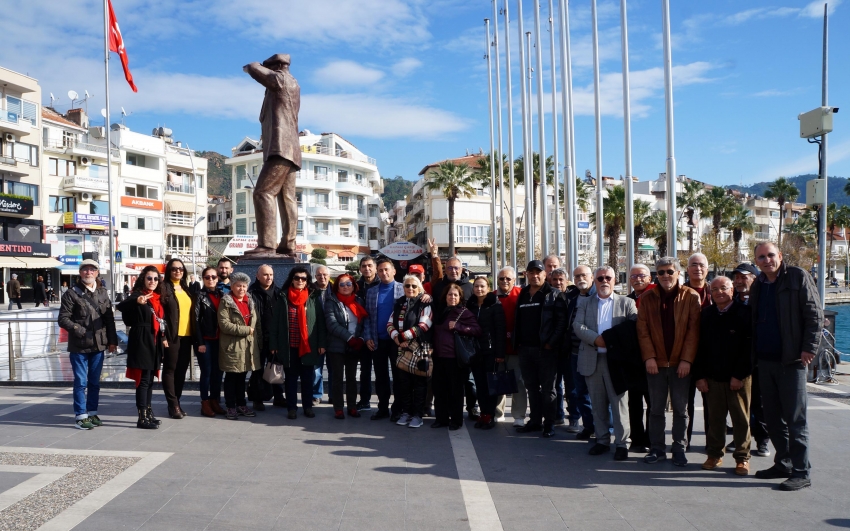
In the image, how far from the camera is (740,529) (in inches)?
173

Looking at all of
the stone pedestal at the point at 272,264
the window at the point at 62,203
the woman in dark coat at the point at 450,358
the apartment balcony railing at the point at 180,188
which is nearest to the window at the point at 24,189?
the window at the point at 62,203

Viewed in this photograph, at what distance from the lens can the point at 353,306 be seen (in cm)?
797

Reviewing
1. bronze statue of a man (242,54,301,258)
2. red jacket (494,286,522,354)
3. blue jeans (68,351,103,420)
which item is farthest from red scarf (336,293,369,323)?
bronze statue of a man (242,54,301,258)

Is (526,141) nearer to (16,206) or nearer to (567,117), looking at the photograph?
(567,117)

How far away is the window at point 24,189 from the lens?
43969 mm

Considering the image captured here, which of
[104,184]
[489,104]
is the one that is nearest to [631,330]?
[489,104]

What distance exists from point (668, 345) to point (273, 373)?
14.8 feet

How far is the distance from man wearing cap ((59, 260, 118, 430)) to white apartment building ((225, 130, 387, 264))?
176 ft

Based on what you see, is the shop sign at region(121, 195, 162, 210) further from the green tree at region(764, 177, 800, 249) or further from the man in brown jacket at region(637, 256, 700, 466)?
the green tree at region(764, 177, 800, 249)

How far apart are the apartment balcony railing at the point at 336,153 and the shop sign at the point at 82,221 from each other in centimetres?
2112

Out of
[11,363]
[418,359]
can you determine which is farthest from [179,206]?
[418,359]

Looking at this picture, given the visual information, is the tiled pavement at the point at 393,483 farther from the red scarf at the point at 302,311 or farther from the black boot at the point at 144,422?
the red scarf at the point at 302,311

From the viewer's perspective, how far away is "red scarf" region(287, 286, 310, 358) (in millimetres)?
7789

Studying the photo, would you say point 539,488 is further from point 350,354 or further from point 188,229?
point 188,229
